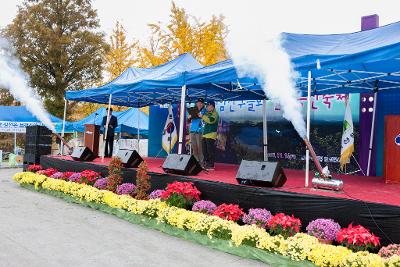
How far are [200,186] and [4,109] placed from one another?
1730 cm

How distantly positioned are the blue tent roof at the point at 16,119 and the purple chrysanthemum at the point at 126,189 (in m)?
13.8

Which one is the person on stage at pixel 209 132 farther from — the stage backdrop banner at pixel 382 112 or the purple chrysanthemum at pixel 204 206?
the stage backdrop banner at pixel 382 112

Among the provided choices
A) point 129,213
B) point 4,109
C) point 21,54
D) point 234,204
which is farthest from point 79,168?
point 21,54

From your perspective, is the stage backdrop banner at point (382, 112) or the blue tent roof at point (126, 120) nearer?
the stage backdrop banner at point (382, 112)

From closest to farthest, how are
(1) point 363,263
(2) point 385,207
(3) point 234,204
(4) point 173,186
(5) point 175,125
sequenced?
(1) point 363,263
(2) point 385,207
(3) point 234,204
(4) point 173,186
(5) point 175,125

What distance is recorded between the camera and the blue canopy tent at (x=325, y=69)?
19.7 feet

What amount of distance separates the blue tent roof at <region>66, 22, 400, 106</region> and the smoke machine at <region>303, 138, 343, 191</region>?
127 cm

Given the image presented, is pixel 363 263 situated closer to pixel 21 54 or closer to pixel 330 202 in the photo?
pixel 330 202

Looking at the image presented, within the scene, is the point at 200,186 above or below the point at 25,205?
above

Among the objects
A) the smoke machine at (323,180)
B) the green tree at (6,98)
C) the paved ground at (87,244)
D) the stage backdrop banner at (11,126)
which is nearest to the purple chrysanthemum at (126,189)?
the paved ground at (87,244)

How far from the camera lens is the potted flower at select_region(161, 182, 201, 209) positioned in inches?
277

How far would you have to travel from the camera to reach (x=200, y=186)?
7.29 meters

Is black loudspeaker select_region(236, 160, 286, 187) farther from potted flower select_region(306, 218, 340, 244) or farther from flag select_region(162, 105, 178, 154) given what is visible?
flag select_region(162, 105, 178, 154)

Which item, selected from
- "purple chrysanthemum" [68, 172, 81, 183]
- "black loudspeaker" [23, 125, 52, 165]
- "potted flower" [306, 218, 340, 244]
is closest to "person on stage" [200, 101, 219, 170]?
"purple chrysanthemum" [68, 172, 81, 183]
